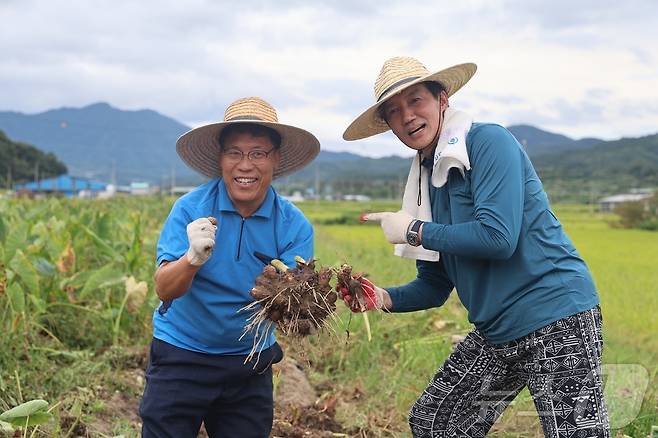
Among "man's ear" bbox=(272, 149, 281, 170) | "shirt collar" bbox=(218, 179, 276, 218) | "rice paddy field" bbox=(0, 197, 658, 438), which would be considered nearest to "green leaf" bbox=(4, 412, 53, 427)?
"rice paddy field" bbox=(0, 197, 658, 438)

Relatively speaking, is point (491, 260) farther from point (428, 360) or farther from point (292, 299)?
point (428, 360)

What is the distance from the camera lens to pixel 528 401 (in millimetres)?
3723

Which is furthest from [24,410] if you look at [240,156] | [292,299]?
[240,156]

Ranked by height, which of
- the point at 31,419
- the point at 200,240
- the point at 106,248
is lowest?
the point at 31,419

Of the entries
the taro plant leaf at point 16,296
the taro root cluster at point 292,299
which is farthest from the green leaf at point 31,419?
the taro plant leaf at point 16,296

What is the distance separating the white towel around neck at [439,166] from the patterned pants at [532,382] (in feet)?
1.20

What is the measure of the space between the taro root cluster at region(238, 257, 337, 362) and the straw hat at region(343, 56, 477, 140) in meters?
0.56

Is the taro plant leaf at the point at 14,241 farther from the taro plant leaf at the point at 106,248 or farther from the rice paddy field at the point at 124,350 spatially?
the taro plant leaf at the point at 106,248

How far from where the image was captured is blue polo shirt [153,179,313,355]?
2416 mm

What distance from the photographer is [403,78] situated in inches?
92.5

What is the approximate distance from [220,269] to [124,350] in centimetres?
197

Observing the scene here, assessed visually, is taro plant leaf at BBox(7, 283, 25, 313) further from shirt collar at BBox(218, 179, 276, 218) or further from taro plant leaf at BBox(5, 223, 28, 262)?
shirt collar at BBox(218, 179, 276, 218)

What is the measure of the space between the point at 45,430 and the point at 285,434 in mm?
1007

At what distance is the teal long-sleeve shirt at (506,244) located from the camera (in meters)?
2.11
